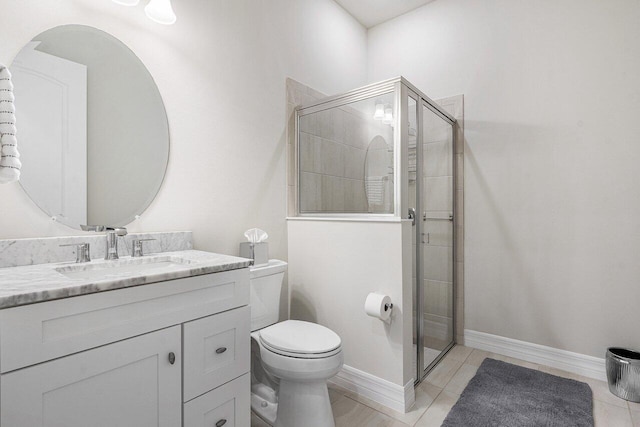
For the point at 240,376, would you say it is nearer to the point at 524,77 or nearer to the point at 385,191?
the point at 385,191

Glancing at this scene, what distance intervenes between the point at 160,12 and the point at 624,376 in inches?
122

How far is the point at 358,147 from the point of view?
2043 millimetres

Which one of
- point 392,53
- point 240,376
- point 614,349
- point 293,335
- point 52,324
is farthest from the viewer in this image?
point 392,53

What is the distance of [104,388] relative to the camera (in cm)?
97

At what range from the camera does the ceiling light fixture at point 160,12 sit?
4.91 ft

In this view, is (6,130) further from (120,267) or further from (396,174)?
(396,174)

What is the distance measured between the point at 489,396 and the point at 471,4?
279 cm

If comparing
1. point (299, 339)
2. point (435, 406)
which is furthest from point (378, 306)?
point (435, 406)

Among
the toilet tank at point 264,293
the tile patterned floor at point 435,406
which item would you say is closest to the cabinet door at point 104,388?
the toilet tank at point 264,293

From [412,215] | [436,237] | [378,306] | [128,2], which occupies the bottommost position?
[378,306]

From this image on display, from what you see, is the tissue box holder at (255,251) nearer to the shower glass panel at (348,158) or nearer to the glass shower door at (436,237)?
the shower glass panel at (348,158)

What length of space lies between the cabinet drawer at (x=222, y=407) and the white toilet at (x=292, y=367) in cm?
19

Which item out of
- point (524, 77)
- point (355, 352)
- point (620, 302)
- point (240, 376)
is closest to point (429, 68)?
point (524, 77)

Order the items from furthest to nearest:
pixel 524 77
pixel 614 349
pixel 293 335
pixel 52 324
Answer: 1. pixel 524 77
2. pixel 614 349
3. pixel 293 335
4. pixel 52 324
